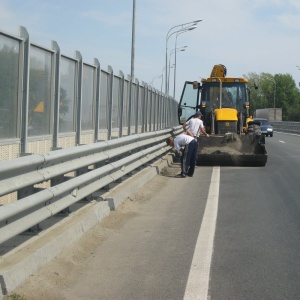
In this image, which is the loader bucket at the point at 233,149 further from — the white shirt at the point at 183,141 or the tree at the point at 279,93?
the tree at the point at 279,93

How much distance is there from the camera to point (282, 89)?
554ft

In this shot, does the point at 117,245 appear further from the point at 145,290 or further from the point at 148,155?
the point at 148,155

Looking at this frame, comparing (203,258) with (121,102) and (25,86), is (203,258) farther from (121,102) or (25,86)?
(121,102)

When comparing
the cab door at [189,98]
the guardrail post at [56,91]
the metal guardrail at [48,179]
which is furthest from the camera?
the cab door at [189,98]

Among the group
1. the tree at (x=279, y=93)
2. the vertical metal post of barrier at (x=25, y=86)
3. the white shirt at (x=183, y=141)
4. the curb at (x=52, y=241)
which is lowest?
the curb at (x=52, y=241)

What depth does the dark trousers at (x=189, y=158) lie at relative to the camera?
51.8 feet

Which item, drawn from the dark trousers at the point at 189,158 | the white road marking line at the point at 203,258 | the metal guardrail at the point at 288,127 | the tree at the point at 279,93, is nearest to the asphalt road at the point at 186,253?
the white road marking line at the point at 203,258

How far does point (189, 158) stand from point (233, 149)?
3534 millimetres

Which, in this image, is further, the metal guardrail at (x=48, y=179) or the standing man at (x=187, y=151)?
the standing man at (x=187, y=151)

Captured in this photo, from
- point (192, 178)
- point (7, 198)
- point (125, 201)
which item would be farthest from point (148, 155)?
point (7, 198)

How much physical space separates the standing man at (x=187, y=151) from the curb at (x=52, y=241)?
5.15m

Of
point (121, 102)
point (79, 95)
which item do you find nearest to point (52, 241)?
point (79, 95)

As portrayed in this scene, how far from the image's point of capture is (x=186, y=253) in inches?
280

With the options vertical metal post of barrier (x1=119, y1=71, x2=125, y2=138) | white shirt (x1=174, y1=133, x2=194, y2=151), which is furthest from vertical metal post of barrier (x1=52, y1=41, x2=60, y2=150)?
white shirt (x1=174, y1=133, x2=194, y2=151)
